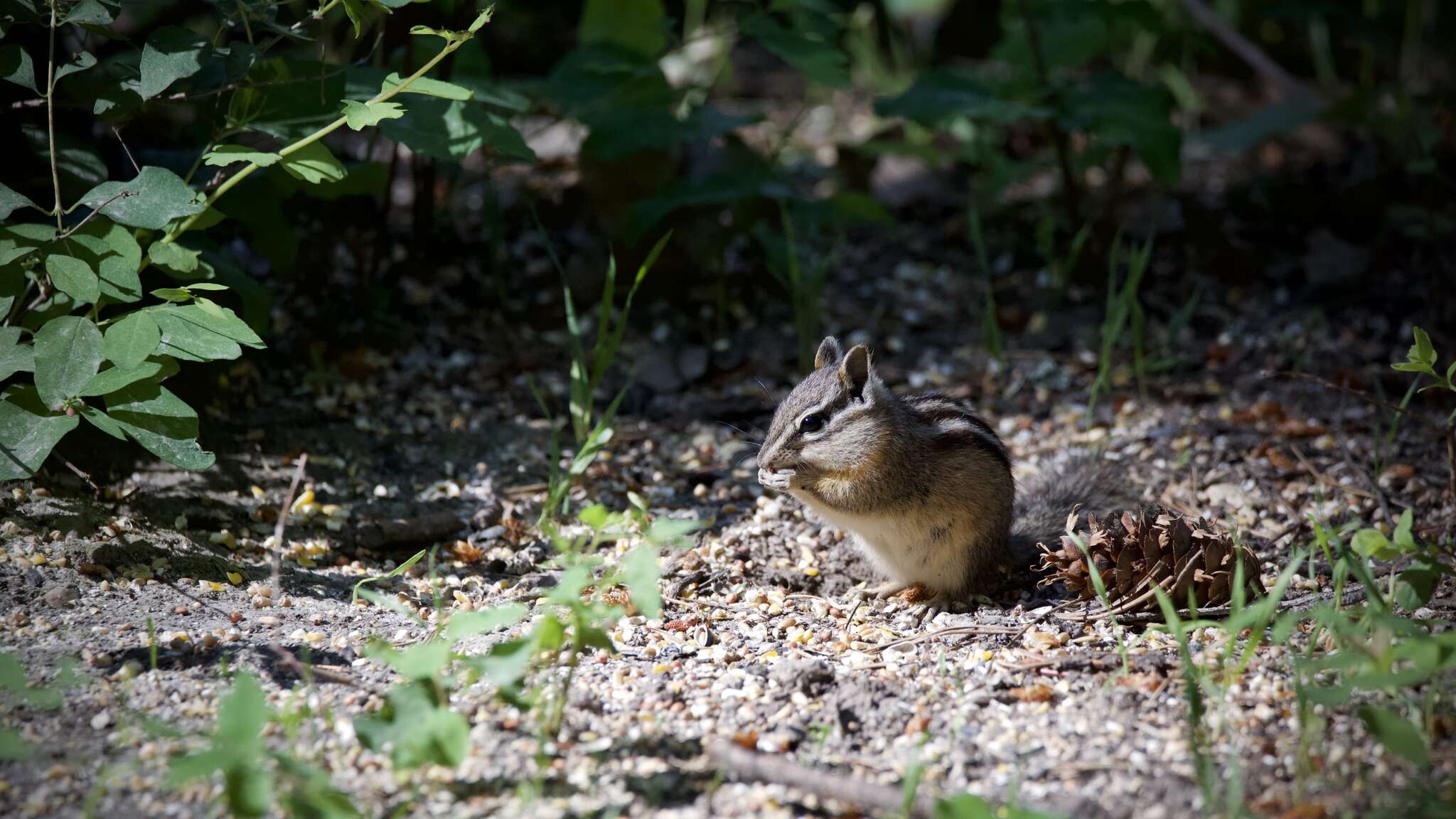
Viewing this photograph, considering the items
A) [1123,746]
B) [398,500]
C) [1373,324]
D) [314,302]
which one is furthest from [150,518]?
[1373,324]

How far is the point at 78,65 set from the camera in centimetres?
261

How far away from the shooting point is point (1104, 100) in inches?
176

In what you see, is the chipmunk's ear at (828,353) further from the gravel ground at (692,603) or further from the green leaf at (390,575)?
the green leaf at (390,575)

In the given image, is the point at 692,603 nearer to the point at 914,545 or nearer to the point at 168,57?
the point at 914,545

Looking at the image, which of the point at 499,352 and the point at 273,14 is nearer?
the point at 273,14

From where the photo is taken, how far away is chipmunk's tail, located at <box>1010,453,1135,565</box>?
10.7ft

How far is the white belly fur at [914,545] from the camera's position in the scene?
123 inches

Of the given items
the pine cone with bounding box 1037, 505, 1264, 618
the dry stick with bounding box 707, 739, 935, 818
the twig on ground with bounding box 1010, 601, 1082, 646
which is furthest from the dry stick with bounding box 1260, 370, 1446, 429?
the dry stick with bounding box 707, 739, 935, 818

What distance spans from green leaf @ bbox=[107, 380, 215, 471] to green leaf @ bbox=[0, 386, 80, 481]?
10 cm

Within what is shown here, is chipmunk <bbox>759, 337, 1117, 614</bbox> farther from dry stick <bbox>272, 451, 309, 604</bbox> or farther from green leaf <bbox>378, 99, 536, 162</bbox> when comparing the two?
dry stick <bbox>272, 451, 309, 604</bbox>

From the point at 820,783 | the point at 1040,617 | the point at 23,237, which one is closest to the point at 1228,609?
the point at 1040,617

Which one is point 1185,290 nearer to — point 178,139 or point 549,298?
point 549,298

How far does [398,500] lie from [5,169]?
1.35 m

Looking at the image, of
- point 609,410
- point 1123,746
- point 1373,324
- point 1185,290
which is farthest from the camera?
point 1185,290
